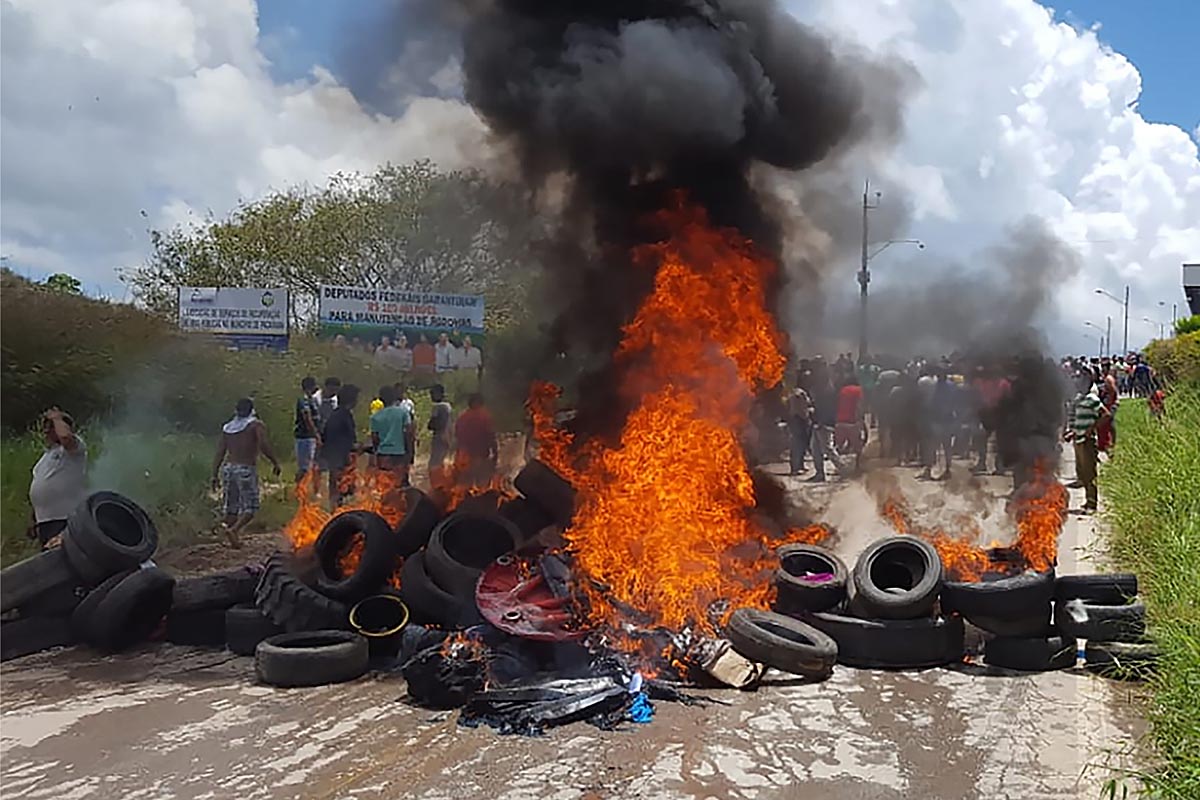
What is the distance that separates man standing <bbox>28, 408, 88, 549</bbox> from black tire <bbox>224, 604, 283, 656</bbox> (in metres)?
2.39

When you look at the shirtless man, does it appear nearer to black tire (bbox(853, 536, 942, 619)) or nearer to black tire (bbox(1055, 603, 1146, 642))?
black tire (bbox(853, 536, 942, 619))

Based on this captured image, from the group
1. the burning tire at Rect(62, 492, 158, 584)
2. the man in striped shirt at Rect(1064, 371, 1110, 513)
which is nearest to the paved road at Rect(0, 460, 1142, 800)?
the burning tire at Rect(62, 492, 158, 584)

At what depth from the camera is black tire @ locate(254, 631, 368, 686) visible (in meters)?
7.75

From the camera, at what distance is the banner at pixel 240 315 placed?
23000 mm

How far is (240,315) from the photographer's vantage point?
2320 cm

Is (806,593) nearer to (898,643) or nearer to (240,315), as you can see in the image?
(898,643)

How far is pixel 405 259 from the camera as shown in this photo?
3008 cm

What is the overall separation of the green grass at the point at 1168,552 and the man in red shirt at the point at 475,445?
25.0 ft

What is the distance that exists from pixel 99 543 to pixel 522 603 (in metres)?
3.78

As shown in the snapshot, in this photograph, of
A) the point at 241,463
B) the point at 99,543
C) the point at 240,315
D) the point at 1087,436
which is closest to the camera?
the point at 99,543

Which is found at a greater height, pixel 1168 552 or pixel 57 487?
pixel 57 487

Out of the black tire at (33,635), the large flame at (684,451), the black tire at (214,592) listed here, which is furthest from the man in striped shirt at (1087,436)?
the black tire at (33,635)

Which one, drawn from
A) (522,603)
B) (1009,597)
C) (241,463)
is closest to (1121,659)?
(1009,597)

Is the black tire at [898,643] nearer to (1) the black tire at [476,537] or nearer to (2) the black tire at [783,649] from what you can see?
(2) the black tire at [783,649]
